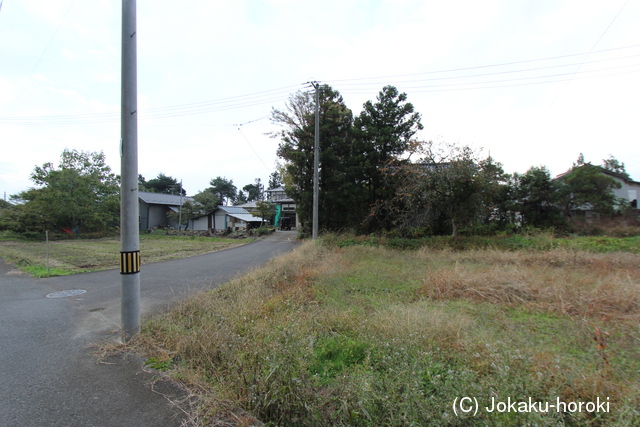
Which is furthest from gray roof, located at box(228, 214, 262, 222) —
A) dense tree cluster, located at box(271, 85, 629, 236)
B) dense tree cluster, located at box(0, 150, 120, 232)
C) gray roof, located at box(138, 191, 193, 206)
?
dense tree cluster, located at box(271, 85, 629, 236)

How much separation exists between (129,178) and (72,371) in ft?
6.76

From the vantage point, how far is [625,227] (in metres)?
13.1

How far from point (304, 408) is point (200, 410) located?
80cm

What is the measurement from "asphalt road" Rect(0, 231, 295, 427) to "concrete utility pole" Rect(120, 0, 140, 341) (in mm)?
517

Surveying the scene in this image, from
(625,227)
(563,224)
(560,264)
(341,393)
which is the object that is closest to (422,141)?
(560,264)

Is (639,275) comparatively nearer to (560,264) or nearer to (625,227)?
(560,264)

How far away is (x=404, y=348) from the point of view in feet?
8.10

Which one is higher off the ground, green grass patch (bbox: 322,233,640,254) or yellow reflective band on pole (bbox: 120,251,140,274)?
yellow reflective band on pole (bbox: 120,251,140,274)

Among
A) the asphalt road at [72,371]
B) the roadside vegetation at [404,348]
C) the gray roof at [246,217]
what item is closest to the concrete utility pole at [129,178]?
the roadside vegetation at [404,348]

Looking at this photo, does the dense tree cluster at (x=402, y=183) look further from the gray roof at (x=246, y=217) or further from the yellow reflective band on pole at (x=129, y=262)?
the gray roof at (x=246, y=217)

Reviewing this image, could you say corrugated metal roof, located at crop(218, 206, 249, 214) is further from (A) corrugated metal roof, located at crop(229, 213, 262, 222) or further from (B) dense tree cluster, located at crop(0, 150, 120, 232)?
(B) dense tree cluster, located at crop(0, 150, 120, 232)

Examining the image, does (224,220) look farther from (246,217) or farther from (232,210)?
(246,217)

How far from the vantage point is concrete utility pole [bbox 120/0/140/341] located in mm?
3428

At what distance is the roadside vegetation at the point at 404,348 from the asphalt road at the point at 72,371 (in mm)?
278
